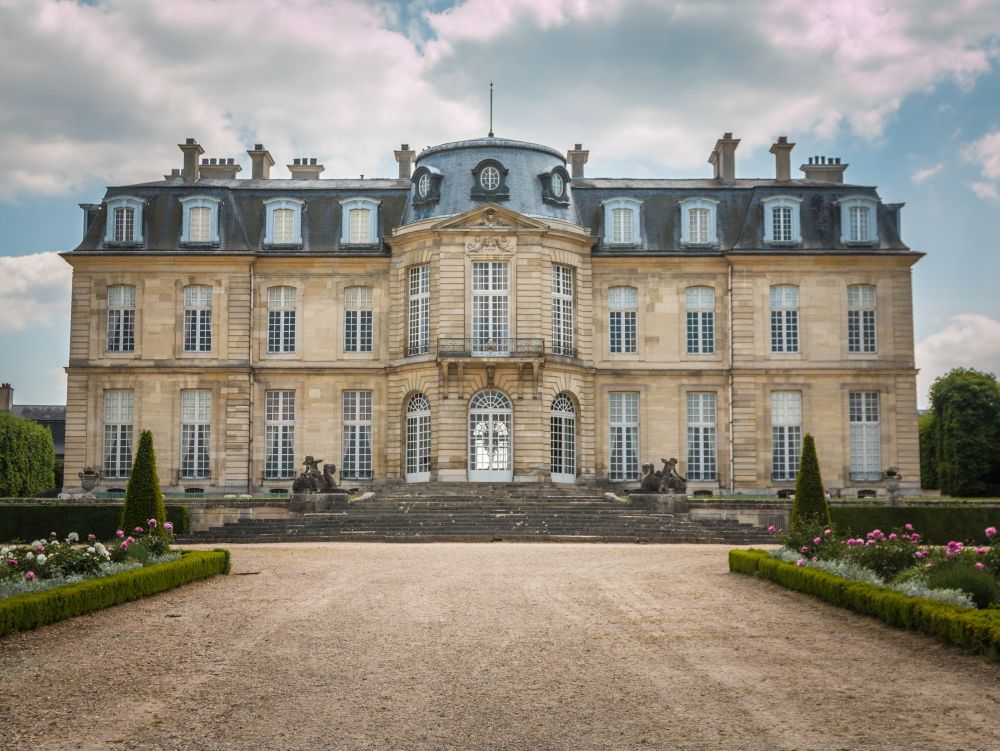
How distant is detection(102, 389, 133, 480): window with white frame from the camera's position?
31.9m

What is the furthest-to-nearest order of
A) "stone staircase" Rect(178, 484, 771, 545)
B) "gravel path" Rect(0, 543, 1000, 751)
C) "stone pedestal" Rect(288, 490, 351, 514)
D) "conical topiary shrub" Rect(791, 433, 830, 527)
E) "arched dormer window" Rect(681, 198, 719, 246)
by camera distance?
"arched dormer window" Rect(681, 198, 719, 246) → "stone pedestal" Rect(288, 490, 351, 514) → "stone staircase" Rect(178, 484, 771, 545) → "conical topiary shrub" Rect(791, 433, 830, 527) → "gravel path" Rect(0, 543, 1000, 751)

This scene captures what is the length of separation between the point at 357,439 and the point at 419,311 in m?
3.86

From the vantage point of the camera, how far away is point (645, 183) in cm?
3441

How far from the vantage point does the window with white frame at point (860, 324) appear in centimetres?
3241

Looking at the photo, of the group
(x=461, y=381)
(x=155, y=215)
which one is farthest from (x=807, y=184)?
(x=155, y=215)

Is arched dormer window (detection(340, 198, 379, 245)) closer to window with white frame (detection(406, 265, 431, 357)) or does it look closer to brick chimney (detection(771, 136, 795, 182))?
window with white frame (detection(406, 265, 431, 357))

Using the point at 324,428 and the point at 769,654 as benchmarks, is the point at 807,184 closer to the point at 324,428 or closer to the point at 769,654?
the point at 324,428

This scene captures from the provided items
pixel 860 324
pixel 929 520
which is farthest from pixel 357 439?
pixel 929 520

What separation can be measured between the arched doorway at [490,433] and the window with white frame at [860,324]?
961 centimetres

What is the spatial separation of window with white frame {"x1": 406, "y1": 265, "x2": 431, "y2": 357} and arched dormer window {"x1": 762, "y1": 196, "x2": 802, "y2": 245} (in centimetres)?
931

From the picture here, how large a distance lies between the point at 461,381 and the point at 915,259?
41.5 ft

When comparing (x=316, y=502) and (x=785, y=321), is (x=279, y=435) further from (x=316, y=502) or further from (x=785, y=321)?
(x=785, y=321)

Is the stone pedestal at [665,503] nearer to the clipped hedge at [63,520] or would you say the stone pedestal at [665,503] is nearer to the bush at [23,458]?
the clipped hedge at [63,520]

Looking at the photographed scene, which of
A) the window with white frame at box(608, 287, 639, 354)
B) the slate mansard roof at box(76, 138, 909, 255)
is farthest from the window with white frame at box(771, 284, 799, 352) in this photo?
the window with white frame at box(608, 287, 639, 354)
